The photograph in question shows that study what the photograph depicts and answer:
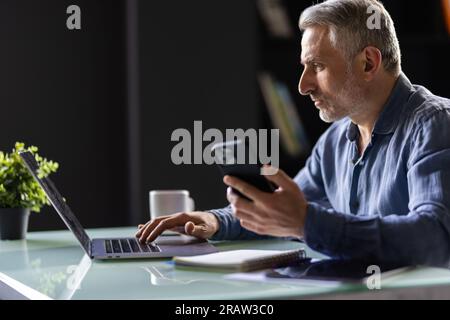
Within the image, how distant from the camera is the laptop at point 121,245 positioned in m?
1.53

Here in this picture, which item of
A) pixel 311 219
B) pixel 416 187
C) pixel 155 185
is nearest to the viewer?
pixel 311 219

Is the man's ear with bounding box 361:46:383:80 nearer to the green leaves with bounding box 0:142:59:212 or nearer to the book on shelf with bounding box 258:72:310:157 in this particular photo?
the green leaves with bounding box 0:142:59:212

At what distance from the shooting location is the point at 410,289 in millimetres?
1150

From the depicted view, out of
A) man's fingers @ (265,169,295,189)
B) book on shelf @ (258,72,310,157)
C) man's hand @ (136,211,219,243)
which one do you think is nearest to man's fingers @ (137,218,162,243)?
man's hand @ (136,211,219,243)

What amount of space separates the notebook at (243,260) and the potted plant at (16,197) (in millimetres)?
783

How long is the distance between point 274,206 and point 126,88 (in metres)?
1.84

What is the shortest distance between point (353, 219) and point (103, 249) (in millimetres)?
595

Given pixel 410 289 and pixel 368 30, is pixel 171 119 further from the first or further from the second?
pixel 410 289

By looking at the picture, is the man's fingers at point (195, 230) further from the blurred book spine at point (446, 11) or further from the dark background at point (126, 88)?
the blurred book spine at point (446, 11)

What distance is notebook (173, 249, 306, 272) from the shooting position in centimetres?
131

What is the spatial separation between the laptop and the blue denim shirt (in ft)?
0.55

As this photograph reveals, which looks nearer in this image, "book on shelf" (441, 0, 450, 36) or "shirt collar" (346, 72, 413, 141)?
"shirt collar" (346, 72, 413, 141)
